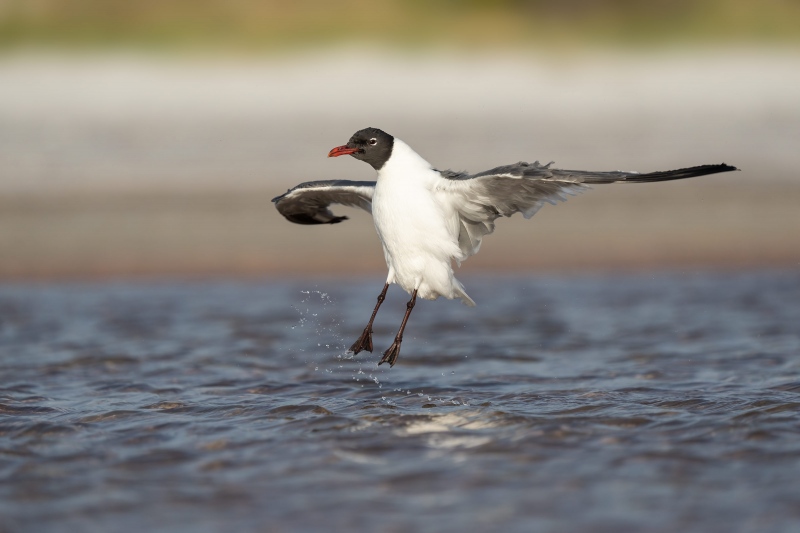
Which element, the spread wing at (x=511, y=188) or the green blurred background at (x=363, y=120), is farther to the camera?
the green blurred background at (x=363, y=120)

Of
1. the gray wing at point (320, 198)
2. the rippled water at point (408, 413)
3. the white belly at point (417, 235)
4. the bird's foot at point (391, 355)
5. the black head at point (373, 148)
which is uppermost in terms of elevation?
the black head at point (373, 148)

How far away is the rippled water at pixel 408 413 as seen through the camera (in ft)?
17.7

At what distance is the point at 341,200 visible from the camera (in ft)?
29.0

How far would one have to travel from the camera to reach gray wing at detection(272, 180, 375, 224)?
27.7 feet

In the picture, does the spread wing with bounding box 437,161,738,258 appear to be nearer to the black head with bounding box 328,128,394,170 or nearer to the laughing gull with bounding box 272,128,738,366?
the laughing gull with bounding box 272,128,738,366

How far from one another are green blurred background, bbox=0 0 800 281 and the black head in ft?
17.1

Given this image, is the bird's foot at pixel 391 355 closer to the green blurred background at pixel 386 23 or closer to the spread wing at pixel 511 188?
the spread wing at pixel 511 188

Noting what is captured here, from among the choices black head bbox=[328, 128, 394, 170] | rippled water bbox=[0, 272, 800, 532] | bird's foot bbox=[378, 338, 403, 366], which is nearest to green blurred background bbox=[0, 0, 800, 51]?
rippled water bbox=[0, 272, 800, 532]

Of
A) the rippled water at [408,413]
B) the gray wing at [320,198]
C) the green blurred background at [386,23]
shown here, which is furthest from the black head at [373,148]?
the green blurred background at [386,23]

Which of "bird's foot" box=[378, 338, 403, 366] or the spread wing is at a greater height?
the spread wing

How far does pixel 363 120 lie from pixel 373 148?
35.4ft

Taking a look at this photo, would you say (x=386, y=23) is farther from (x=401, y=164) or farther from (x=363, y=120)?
(x=401, y=164)

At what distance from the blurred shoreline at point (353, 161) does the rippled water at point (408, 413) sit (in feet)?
6.21

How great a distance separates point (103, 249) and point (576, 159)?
6.75 meters
